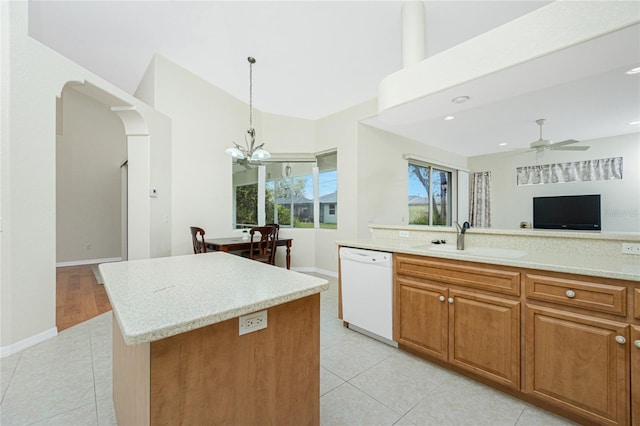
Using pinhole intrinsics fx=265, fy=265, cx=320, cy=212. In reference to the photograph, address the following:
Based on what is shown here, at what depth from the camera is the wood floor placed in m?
2.80

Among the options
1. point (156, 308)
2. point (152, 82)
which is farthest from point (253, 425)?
point (152, 82)

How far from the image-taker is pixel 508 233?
211cm

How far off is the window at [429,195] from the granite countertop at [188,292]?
4829mm

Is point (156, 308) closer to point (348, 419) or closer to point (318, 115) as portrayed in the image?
point (348, 419)

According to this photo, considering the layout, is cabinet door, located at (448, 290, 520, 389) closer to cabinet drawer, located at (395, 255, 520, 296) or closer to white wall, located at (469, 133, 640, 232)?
cabinet drawer, located at (395, 255, 520, 296)

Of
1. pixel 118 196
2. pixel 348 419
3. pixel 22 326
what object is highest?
pixel 118 196

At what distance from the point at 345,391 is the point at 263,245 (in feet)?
8.24

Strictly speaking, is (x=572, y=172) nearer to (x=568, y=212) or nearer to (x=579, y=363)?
(x=568, y=212)

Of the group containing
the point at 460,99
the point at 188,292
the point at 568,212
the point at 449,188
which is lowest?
the point at 188,292

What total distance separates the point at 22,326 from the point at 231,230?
2.77 metres

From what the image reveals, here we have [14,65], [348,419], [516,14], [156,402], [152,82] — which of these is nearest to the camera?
[156,402]

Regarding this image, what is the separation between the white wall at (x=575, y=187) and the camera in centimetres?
498

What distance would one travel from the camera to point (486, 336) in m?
1.71

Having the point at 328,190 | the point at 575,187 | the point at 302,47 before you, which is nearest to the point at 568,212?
the point at 575,187
